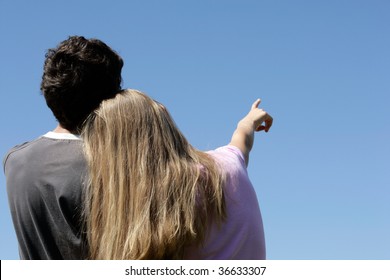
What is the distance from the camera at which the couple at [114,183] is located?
3381 mm

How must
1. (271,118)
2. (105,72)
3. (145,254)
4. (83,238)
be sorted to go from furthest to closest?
(271,118) < (105,72) < (83,238) < (145,254)

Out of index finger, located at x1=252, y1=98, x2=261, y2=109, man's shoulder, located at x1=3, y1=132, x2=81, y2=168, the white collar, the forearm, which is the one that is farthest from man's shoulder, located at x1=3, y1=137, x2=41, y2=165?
index finger, located at x1=252, y1=98, x2=261, y2=109

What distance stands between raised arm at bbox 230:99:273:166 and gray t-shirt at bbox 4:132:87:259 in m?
1.22

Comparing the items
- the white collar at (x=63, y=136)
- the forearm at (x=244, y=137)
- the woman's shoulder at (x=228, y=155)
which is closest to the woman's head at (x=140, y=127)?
the white collar at (x=63, y=136)

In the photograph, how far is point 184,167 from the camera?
3.45 m

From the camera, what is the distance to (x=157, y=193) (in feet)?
11.2

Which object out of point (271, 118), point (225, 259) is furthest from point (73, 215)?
point (271, 118)

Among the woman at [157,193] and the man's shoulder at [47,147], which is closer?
the woman at [157,193]

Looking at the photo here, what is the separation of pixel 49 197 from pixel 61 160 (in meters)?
0.25

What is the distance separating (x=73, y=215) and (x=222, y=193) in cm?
96

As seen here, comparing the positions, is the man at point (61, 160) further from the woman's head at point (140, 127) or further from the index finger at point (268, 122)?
the index finger at point (268, 122)

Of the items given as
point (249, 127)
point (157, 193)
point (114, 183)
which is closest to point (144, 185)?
point (157, 193)

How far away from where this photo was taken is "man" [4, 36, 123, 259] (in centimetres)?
352

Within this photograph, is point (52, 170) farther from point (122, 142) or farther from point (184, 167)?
point (184, 167)
